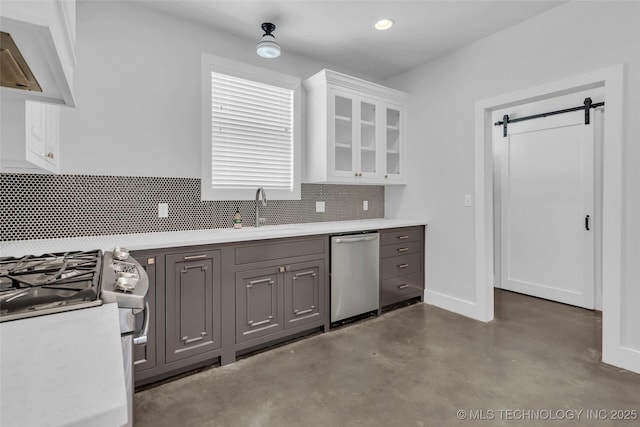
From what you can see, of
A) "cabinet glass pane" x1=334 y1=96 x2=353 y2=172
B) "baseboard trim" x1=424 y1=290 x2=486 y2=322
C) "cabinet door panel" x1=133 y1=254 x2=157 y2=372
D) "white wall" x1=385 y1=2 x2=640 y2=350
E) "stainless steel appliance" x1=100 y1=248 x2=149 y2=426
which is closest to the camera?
"stainless steel appliance" x1=100 y1=248 x2=149 y2=426

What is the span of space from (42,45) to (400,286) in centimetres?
331

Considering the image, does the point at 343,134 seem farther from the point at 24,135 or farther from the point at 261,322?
the point at 24,135

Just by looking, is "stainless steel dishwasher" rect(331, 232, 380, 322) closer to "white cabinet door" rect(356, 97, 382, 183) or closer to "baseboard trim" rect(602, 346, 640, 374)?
"white cabinet door" rect(356, 97, 382, 183)

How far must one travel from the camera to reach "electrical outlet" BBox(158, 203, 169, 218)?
256cm

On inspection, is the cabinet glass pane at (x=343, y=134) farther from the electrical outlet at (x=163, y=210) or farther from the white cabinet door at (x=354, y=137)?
the electrical outlet at (x=163, y=210)

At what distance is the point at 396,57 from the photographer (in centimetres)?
349

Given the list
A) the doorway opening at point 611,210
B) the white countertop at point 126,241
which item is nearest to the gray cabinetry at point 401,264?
the white countertop at point 126,241

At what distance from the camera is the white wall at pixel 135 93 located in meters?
2.29

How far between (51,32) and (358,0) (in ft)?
7.47

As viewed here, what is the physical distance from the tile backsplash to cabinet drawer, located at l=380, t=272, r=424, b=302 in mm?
1264

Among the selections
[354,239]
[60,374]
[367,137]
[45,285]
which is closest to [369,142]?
[367,137]

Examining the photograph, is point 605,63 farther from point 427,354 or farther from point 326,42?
point 427,354

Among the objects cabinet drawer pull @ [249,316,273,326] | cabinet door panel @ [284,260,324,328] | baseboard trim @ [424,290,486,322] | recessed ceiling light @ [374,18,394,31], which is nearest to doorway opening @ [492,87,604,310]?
baseboard trim @ [424,290,486,322]

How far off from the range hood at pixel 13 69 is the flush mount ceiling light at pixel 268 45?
6.26 feet
